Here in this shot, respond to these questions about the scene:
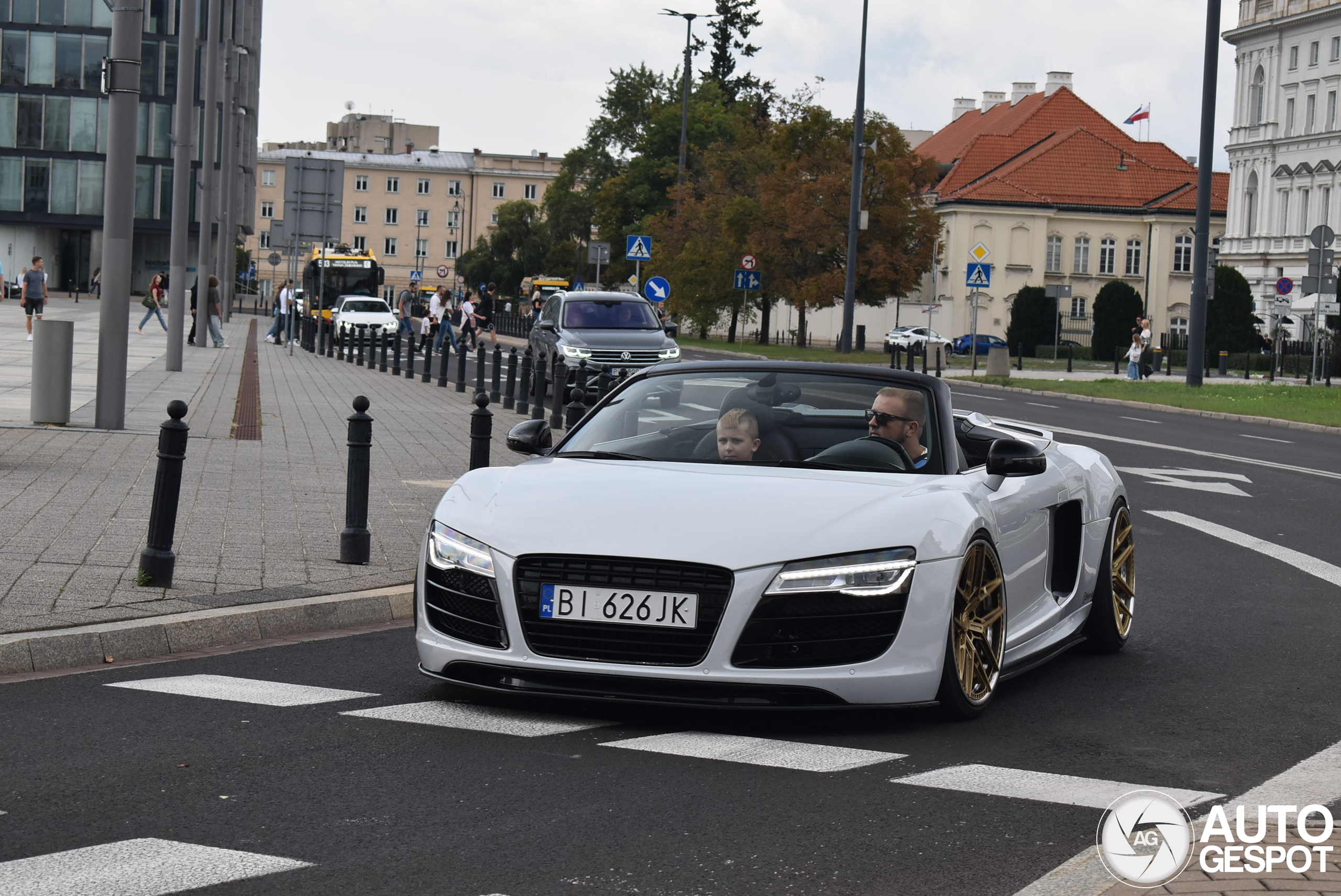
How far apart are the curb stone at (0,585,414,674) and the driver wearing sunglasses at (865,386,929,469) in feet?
8.88

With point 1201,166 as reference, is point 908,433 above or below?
below

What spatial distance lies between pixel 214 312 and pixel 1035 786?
39699 mm

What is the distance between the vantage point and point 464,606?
5.95m

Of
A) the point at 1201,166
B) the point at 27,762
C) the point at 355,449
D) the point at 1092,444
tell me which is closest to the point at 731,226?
the point at 1201,166

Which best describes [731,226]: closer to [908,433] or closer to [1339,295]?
[1339,295]

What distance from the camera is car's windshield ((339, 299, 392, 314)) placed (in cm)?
4938

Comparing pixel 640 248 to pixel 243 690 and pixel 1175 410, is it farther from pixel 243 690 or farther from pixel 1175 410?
pixel 243 690

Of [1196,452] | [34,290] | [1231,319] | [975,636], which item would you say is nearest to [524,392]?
[1196,452]

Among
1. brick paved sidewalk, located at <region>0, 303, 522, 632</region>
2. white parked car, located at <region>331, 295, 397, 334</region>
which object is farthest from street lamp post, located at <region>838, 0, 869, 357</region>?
brick paved sidewalk, located at <region>0, 303, 522, 632</region>

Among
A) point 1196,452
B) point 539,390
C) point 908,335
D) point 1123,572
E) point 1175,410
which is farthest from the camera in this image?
point 908,335

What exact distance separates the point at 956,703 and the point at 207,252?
1345 inches

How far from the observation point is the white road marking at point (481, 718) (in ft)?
18.9

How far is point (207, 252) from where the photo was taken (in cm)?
3784

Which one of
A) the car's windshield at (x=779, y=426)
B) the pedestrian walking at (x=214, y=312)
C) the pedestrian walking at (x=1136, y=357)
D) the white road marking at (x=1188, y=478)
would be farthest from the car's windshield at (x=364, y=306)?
the car's windshield at (x=779, y=426)
